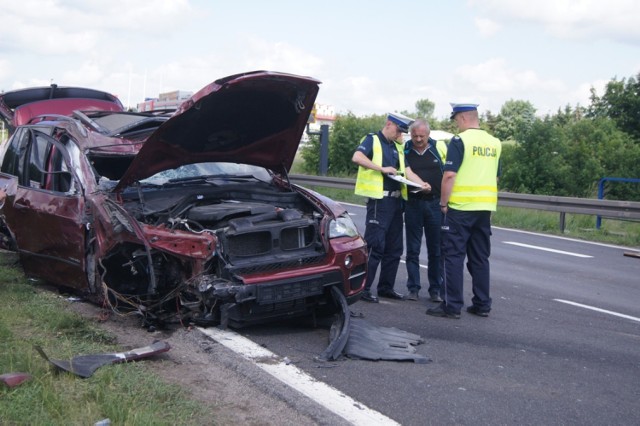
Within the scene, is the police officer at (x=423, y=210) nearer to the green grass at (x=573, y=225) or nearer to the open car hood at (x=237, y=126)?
the open car hood at (x=237, y=126)

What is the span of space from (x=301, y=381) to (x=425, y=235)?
3564 mm

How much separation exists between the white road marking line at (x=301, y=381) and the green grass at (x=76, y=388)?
72cm

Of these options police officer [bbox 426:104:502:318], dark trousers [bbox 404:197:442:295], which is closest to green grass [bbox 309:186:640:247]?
dark trousers [bbox 404:197:442:295]

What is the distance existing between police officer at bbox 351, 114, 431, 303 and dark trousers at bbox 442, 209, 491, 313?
2.42ft

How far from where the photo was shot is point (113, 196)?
6094 mm

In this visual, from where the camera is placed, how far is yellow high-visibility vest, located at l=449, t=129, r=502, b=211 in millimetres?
6980

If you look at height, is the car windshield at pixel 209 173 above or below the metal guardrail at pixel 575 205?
above

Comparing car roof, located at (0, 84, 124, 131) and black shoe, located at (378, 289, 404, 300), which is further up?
car roof, located at (0, 84, 124, 131)

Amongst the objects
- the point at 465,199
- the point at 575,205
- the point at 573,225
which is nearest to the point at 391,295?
the point at 465,199

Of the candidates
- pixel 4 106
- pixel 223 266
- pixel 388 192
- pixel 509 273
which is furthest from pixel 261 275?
pixel 4 106

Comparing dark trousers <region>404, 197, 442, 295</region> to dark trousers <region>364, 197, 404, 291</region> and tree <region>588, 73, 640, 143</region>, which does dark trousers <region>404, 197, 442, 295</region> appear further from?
tree <region>588, 73, 640, 143</region>

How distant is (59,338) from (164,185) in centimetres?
172

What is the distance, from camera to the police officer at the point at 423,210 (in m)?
7.88

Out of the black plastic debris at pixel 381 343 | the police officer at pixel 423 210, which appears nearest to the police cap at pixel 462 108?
the police officer at pixel 423 210
